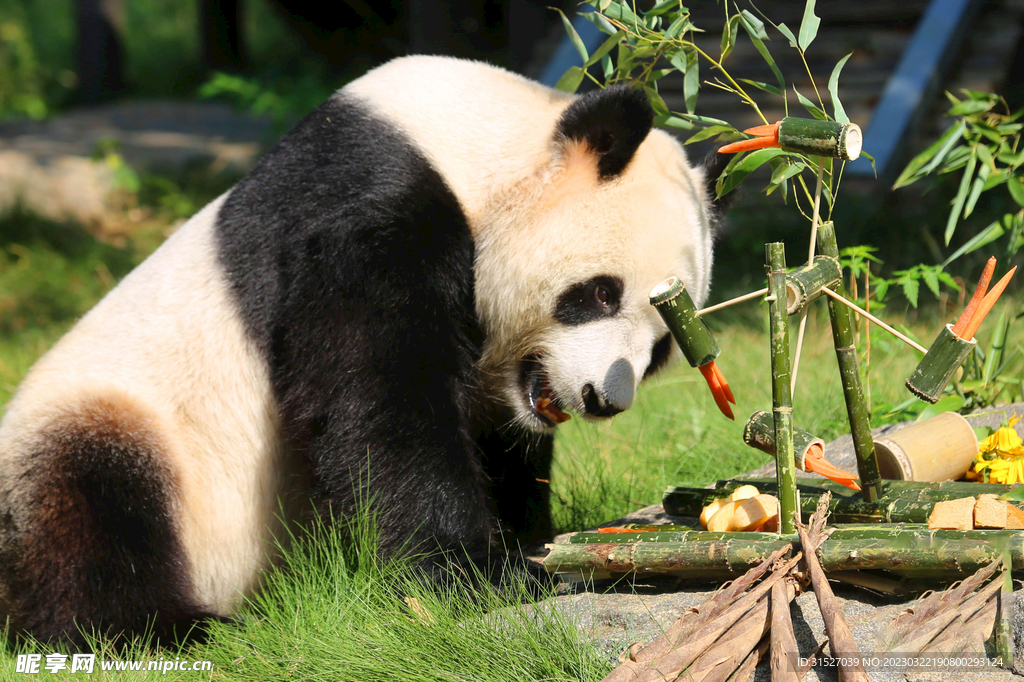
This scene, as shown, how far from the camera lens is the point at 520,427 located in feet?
9.62

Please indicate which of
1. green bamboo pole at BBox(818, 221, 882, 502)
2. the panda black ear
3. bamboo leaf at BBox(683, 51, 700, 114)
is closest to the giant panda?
the panda black ear

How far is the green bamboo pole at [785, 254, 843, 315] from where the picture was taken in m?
1.97

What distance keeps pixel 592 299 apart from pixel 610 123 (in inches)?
19.3

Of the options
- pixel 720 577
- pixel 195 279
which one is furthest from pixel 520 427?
pixel 195 279

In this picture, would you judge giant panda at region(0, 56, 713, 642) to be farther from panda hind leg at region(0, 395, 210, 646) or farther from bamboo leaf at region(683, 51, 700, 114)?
bamboo leaf at region(683, 51, 700, 114)

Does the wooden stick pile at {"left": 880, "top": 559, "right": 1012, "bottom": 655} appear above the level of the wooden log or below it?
above

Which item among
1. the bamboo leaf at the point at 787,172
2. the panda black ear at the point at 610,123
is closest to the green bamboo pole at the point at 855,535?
the bamboo leaf at the point at 787,172

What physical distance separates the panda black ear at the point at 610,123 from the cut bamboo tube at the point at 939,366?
0.98 meters

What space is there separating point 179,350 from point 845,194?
506cm

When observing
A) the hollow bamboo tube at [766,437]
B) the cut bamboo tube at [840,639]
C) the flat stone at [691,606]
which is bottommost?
the flat stone at [691,606]

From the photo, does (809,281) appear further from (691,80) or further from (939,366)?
(691,80)

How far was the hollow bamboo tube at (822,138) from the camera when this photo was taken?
1.92 m

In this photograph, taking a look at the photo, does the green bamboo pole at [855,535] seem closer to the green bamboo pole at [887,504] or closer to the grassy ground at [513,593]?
the green bamboo pole at [887,504]

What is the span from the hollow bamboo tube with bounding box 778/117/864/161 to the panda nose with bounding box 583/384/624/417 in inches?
35.2
